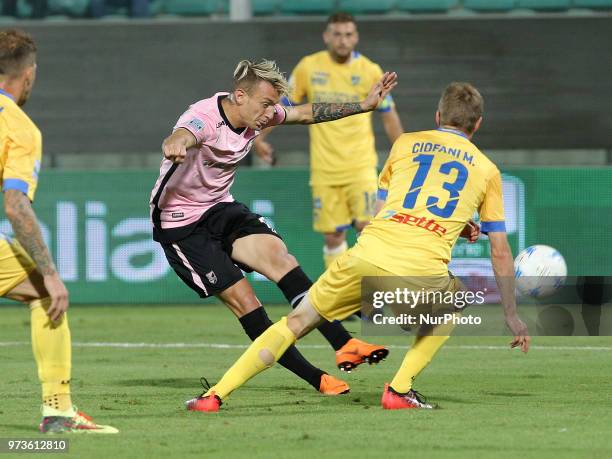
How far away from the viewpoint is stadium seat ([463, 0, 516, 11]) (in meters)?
14.1

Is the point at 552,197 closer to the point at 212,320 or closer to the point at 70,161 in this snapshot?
the point at 212,320

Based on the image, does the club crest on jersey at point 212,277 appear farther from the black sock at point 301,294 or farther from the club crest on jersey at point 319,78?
the club crest on jersey at point 319,78

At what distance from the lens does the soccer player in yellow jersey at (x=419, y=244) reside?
21.1 feet

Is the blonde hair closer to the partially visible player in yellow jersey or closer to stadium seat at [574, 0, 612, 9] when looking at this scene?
the partially visible player in yellow jersey

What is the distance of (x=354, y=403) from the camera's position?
6.94 metres

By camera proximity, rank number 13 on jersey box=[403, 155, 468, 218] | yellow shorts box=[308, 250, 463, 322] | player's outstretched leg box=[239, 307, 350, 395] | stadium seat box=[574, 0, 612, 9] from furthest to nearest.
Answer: stadium seat box=[574, 0, 612, 9], player's outstretched leg box=[239, 307, 350, 395], number 13 on jersey box=[403, 155, 468, 218], yellow shorts box=[308, 250, 463, 322]

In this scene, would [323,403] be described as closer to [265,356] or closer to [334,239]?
[265,356]

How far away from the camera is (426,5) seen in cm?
1439

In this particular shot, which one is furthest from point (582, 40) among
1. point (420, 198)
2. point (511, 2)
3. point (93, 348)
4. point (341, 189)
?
point (420, 198)

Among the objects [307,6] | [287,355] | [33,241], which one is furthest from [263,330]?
[307,6]

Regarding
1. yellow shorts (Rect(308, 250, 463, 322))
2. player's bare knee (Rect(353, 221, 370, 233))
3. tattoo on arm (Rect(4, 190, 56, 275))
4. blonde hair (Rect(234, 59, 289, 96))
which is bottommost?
player's bare knee (Rect(353, 221, 370, 233))

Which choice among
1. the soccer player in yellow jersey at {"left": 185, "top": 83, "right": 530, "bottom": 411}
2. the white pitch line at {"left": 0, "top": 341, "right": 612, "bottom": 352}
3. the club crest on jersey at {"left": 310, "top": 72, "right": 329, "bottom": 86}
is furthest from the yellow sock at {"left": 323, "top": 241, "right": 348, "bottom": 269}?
the soccer player in yellow jersey at {"left": 185, "top": 83, "right": 530, "bottom": 411}

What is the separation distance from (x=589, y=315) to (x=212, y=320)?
3469 millimetres

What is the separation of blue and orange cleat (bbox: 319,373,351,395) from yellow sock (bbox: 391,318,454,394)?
0.71 m
